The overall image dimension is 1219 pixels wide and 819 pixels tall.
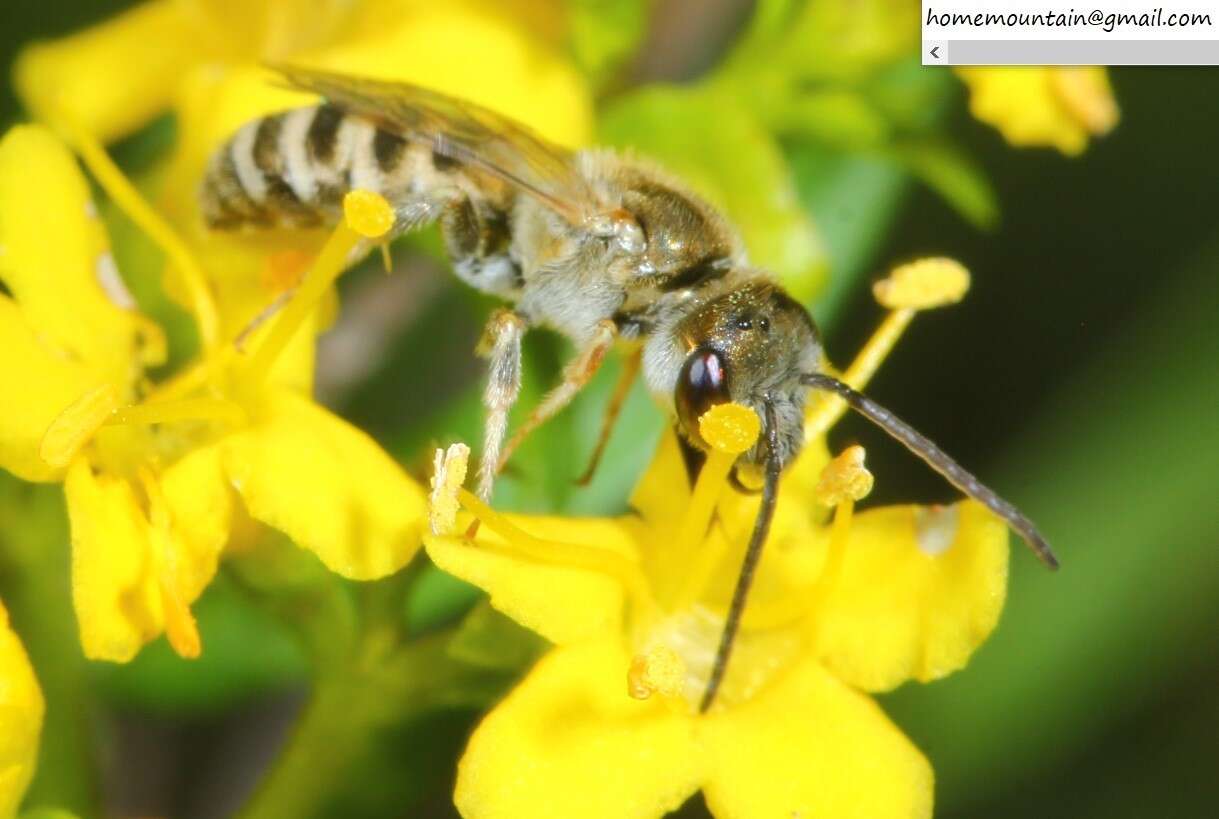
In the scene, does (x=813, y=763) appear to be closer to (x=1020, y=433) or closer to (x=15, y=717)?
(x=15, y=717)

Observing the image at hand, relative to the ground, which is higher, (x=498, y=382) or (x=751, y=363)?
(x=751, y=363)

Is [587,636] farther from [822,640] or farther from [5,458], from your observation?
[5,458]

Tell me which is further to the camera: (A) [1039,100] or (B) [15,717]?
(A) [1039,100]

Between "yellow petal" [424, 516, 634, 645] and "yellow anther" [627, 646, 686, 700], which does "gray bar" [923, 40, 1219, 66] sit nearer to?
Answer: "yellow petal" [424, 516, 634, 645]

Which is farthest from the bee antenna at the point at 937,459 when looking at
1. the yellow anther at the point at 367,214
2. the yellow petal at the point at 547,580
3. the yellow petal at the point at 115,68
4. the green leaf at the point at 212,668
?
the yellow petal at the point at 115,68

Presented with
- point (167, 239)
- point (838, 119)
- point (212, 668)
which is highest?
point (838, 119)

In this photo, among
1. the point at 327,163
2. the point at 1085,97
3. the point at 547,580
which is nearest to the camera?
the point at 547,580

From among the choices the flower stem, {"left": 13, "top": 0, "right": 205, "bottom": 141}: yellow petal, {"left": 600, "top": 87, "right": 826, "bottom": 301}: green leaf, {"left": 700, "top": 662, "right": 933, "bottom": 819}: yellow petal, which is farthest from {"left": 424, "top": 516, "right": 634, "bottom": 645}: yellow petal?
{"left": 13, "top": 0, "right": 205, "bottom": 141}: yellow petal

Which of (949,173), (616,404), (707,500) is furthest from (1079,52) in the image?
(707,500)
